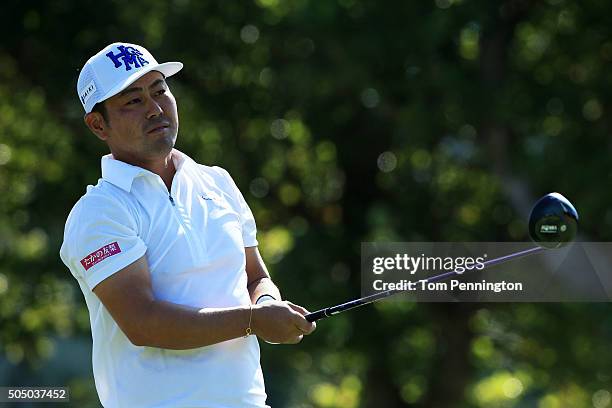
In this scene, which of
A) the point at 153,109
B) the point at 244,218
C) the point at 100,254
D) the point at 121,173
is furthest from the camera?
the point at 244,218

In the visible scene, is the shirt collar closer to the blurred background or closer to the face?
the face

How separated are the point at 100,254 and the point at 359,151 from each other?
9.13 m

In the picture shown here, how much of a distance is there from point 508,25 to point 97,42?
152 inches

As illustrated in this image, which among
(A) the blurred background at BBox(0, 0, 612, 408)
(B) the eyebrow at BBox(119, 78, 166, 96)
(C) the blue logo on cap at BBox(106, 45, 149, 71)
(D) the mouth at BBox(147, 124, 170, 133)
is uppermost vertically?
(A) the blurred background at BBox(0, 0, 612, 408)

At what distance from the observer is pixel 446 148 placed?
11461 mm

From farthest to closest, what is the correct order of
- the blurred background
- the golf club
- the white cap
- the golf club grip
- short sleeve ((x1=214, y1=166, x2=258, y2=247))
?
the blurred background → the golf club → short sleeve ((x1=214, y1=166, x2=258, y2=247)) → the white cap → the golf club grip

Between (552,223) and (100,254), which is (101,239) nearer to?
(100,254)

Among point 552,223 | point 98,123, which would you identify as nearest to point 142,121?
point 98,123

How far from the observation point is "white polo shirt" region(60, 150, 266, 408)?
9.80ft

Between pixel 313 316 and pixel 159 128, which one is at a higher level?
pixel 159 128

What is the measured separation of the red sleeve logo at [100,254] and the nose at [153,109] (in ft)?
1.41

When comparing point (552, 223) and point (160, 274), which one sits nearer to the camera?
point (160, 274)

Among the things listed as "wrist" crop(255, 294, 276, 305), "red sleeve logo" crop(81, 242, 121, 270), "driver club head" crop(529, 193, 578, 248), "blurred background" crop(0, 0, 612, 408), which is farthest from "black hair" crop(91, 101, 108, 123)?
"blurred background" crop(0, 0, 612, 408)

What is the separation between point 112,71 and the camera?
3.21 meters
